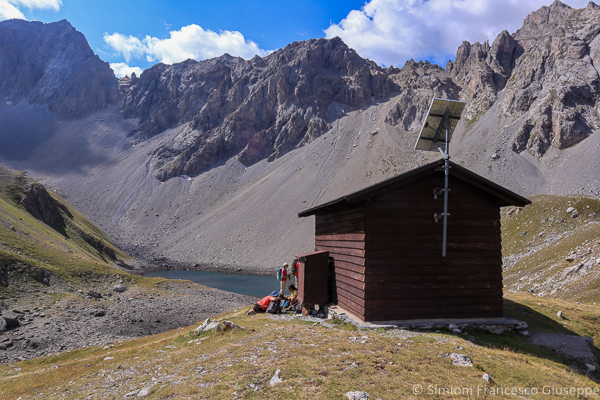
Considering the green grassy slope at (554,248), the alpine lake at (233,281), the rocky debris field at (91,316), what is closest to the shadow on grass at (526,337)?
the green grassy slope at (554,248)

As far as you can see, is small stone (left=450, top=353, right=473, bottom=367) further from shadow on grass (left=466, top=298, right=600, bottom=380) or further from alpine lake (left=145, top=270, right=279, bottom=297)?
alpine lake (left=145, top=270, right=279, bottom=297)

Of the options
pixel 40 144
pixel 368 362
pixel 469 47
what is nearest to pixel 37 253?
pixel 368 362

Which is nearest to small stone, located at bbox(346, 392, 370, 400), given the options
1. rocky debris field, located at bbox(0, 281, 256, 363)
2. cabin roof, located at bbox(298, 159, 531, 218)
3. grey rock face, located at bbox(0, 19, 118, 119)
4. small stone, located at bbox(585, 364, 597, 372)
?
→ cabin roof, located at bbox(298, 159, 531, 218)

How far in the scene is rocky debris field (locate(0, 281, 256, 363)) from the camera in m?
18.5

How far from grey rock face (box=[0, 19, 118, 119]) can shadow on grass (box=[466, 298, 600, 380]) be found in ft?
684

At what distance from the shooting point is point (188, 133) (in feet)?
460

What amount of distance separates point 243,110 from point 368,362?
134m

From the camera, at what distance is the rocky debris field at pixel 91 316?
1853 cm

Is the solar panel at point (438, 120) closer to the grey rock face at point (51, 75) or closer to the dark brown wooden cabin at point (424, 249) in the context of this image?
the dark brown wooden cabin at point (424, 249)

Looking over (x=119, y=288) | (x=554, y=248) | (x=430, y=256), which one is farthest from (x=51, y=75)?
(x=554, y=248)

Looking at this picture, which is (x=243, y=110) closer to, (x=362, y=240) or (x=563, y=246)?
(x=563, y=246)

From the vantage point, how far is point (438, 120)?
1359 cm

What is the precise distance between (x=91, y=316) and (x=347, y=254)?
2075 cm

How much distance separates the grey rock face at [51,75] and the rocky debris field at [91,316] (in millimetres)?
182861
